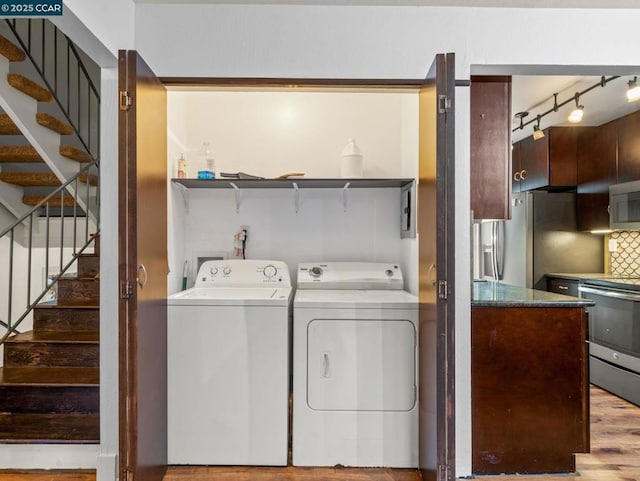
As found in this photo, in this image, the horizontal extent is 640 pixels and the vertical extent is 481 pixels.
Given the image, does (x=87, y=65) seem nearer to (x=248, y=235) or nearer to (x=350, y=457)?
(x=248, y=235)

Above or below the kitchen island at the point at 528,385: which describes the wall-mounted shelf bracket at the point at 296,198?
above

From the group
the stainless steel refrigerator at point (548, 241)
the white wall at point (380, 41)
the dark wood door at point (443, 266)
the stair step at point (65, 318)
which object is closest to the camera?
the dark wood door at point (443, 266)

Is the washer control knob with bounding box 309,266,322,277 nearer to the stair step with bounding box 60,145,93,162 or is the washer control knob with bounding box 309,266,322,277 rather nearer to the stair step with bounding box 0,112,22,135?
the stair step with bounding box 60,145,93,162

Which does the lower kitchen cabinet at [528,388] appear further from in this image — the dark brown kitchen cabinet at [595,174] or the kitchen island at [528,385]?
the dark brown kitchen cabinet at [595,174]

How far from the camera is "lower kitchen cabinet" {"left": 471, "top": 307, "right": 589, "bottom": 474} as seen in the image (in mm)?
1942

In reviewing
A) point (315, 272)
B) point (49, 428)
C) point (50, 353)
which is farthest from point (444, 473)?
point (50, 353)

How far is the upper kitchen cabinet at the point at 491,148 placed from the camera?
208 centimetres

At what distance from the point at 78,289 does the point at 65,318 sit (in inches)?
11.2

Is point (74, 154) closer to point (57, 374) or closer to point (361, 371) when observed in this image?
point (57, 374)

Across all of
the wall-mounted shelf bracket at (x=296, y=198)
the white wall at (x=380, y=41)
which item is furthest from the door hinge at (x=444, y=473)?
the wall-mounted shelf bracket at (x=296, y=198)

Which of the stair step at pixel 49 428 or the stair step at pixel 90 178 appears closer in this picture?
the stair step at pixel 49 428

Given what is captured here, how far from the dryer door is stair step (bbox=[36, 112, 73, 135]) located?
263 centimetres

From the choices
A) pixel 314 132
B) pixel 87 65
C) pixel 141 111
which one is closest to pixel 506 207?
pixel 314 132

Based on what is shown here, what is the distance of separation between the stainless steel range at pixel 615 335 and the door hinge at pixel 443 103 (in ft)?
8.03
